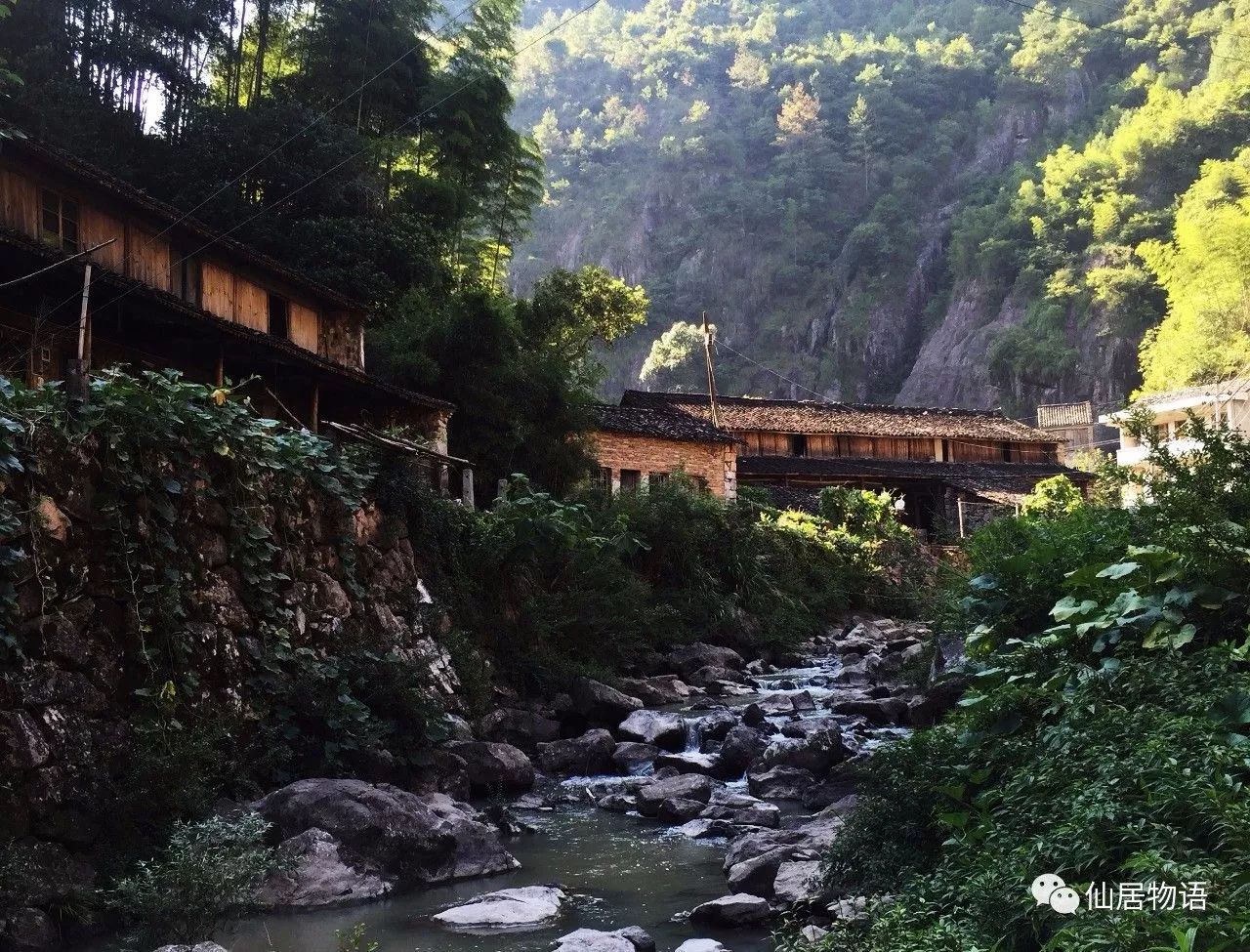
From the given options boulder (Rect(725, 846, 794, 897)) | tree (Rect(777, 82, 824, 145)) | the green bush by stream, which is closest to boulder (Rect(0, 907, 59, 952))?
boulder (Rect(725, 846, 794, 897))

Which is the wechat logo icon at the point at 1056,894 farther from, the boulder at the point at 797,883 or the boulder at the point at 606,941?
the boulder at the point at 606,941

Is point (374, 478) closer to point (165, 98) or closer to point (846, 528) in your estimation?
point (165, 98)

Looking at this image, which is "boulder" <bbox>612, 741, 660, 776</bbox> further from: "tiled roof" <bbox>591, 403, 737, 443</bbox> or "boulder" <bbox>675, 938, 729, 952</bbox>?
"tiled roof" <bbox>591, 403, 737, 443</bbox>

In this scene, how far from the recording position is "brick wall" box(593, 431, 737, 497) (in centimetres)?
2959

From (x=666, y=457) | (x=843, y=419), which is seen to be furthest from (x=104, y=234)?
(x=843, y=419)

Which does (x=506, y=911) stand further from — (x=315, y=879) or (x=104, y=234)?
(x=104, y=234)

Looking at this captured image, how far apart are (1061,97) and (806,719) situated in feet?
230

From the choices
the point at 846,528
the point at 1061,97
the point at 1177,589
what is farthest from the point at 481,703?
the point at 1061,97

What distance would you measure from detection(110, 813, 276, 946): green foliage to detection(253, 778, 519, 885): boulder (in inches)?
47.2

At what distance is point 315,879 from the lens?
24.3ft

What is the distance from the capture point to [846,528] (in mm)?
30578

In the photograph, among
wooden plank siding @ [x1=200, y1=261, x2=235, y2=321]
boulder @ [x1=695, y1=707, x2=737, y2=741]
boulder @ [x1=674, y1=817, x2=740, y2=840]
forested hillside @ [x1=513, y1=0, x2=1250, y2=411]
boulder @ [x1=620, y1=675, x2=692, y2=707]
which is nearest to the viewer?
boulder @ [x1=674, y1=817, x2=740, y2=840]

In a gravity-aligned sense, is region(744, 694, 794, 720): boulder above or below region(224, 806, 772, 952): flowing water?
above

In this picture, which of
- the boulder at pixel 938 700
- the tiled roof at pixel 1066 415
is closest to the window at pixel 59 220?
the boulder at pixel 938 700
